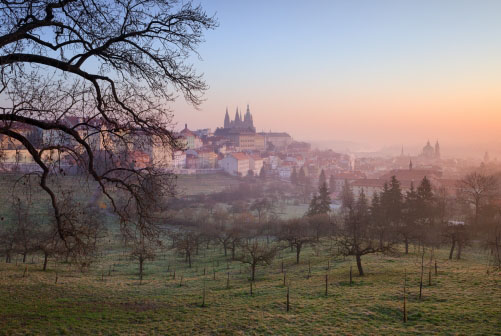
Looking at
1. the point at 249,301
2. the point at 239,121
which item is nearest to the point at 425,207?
the point at 249,301

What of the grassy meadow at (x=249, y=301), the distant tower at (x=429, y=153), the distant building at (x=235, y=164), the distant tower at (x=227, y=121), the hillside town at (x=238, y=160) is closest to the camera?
the hillside town at (x=238, y=160)

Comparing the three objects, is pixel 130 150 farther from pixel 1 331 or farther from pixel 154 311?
pixel 154 311

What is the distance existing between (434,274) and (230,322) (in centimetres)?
1135

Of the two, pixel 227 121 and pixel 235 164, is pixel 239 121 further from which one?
pixel 235 164

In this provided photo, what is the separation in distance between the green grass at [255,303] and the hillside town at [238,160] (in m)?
4.61

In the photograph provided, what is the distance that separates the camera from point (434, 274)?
52.9 feet

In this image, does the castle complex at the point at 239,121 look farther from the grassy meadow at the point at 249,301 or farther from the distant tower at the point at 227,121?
the grassy meadow at the point at 249,301

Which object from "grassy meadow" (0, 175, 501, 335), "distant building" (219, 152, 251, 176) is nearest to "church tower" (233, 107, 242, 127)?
"distant building" (219, 152, 251, 176)

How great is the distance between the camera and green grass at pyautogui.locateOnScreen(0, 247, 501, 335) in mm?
9266

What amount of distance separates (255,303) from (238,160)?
8772 cm

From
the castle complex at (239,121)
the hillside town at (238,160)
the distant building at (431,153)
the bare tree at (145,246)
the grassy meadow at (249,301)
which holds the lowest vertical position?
the grassy meadow at (249,301)

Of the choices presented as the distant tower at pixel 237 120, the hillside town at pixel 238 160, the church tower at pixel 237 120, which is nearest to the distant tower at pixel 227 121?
the hillside town at pixel 238 160

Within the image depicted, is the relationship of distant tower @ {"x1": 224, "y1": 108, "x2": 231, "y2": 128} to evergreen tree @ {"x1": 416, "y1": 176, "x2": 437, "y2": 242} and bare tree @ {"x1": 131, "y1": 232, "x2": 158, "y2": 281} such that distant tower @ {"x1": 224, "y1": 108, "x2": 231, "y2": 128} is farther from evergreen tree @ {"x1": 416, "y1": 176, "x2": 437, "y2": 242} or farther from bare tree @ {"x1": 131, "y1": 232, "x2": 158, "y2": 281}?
bare tree @ {"x1": 131, "y1": 232, "x2": 158, "y2": 281}

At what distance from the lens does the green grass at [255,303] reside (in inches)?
365
